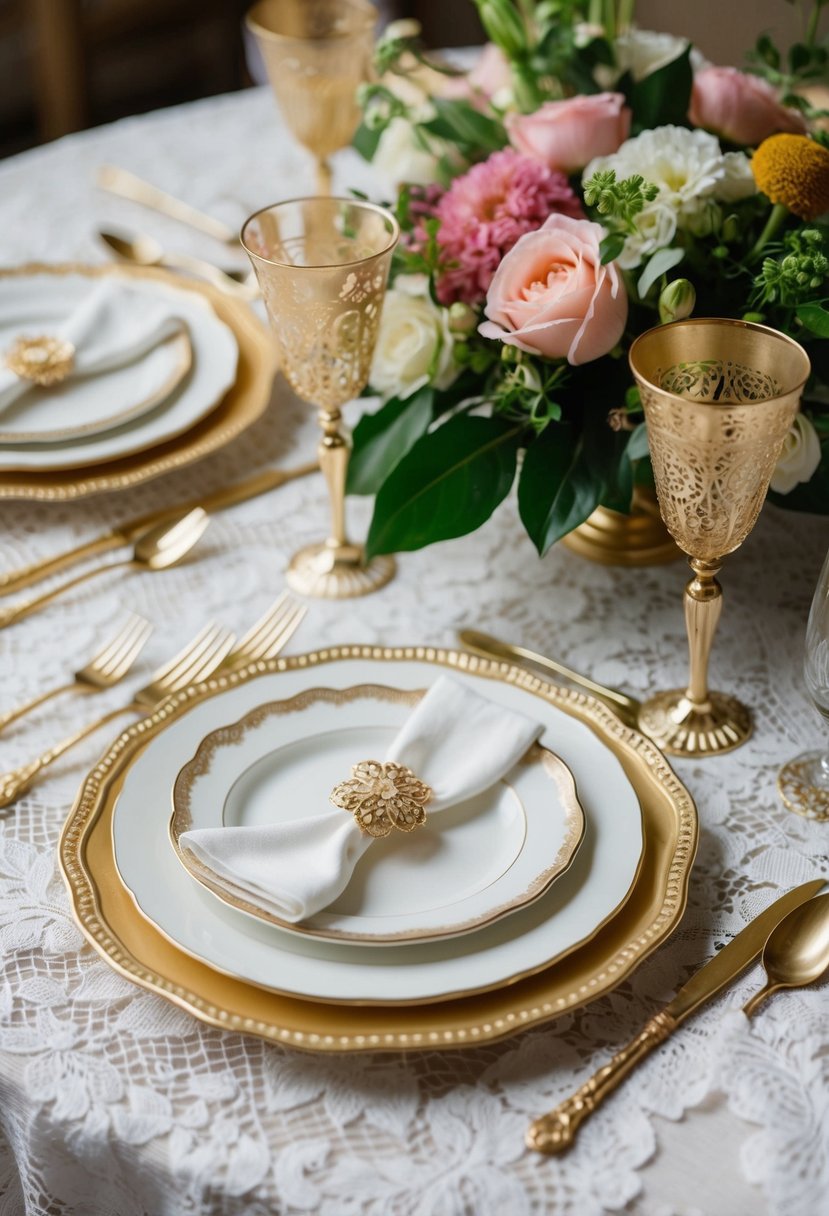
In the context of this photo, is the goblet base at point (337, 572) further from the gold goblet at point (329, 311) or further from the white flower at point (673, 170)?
the white flower at point (673, 170)

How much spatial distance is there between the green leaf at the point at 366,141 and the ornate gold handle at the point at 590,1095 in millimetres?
890

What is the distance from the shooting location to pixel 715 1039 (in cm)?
64

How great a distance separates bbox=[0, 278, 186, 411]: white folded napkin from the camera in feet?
3.77

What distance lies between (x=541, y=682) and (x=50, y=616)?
1.30 ft

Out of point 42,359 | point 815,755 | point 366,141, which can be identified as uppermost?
point 366,141

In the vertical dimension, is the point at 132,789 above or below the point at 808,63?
below

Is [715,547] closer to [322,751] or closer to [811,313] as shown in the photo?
[811,313]

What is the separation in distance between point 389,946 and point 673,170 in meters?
0.57

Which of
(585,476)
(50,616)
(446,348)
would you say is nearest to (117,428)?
(50,616)

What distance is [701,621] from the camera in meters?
0.83

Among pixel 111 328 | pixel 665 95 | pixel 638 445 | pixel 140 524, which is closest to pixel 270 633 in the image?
pixel 140 524

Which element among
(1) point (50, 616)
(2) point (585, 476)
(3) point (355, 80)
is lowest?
(1) point (50, 616)

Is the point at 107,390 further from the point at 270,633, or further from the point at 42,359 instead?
the point at 270,633

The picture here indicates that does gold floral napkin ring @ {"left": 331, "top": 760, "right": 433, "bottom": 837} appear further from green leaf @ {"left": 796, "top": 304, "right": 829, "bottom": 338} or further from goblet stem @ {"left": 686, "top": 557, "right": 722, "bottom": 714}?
green leaf @ {"left": 796, "top": 304, "right": 829, "bottom": 338}
